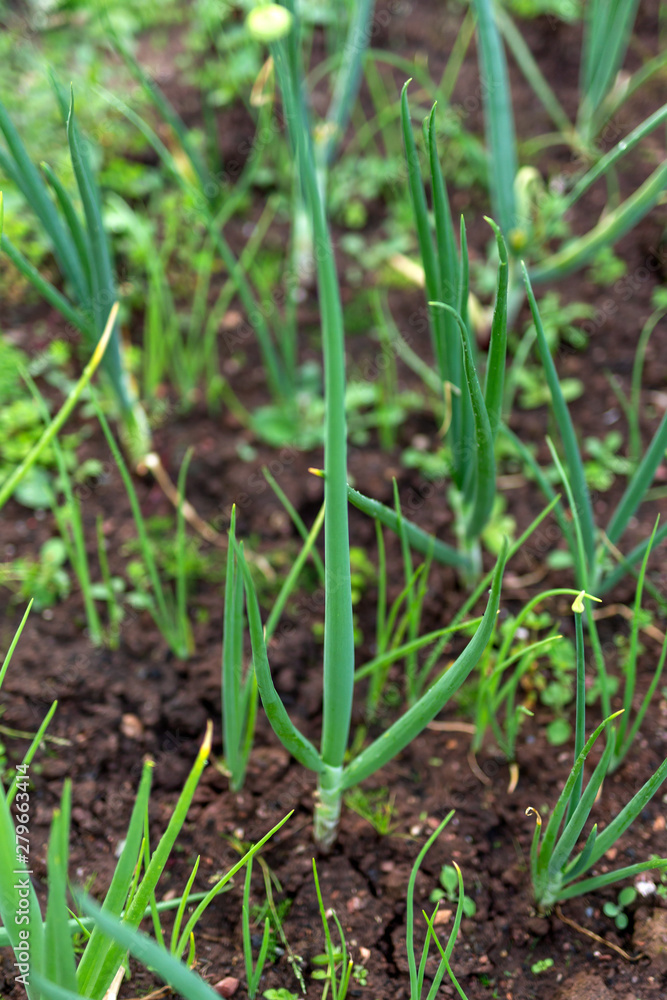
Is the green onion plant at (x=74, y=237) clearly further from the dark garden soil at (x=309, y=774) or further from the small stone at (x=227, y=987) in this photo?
the small stone at (x=227, y=987)

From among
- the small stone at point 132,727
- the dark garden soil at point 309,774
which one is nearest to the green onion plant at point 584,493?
the dark garden soil at point 309,774

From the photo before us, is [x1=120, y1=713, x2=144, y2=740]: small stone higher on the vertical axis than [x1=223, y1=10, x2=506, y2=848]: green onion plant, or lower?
lower

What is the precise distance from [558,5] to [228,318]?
5.73 ft

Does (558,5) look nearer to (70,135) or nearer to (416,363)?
(416,363)

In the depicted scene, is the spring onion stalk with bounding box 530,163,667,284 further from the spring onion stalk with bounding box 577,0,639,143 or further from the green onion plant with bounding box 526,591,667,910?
the green onion plant with bounding box 526,591,667,910

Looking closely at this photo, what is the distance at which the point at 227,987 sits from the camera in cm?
113

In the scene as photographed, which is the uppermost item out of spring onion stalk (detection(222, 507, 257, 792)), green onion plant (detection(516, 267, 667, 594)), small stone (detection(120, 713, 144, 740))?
green onion plant (detection(516, 267, 667, 594))

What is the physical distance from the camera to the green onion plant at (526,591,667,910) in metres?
1.01

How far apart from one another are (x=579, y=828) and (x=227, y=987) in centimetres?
57

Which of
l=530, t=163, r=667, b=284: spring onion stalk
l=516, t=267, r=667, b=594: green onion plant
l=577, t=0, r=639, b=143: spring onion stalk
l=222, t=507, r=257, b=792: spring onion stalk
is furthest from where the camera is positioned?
l=577, t=0, r=639, b=143: spring onion stalk

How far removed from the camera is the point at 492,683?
124cm

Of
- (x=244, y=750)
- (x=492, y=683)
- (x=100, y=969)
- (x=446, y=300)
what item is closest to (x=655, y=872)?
(x=492, y=683)

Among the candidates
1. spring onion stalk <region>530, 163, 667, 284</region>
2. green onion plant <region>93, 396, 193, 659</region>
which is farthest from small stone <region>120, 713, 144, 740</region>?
spring onion stalk <region>530, 163, 667, 284</region>

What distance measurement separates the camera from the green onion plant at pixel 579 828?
1006 mm
